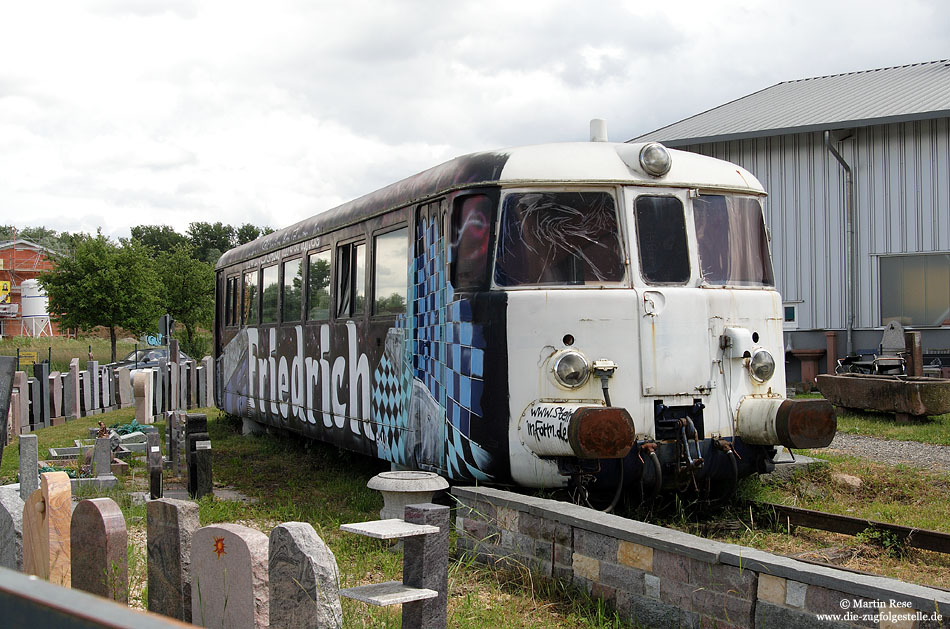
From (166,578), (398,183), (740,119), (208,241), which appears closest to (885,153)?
(740,119)

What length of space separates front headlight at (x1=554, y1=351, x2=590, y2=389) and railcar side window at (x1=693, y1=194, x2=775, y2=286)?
125cm

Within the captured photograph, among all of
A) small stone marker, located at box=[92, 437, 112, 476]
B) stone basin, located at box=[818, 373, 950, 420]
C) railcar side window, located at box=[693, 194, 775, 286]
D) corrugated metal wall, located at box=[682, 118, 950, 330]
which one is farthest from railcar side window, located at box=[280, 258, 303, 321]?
corrugated metal wall, located at box=[682, 118, 950, 330]

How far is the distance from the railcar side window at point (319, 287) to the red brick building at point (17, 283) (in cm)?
5531

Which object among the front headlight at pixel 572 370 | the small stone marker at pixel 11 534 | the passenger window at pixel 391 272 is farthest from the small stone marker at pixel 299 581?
the passenger window at pixel 391 272

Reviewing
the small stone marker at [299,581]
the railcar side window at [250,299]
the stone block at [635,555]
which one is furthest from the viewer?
the railcar side window at [250,299]

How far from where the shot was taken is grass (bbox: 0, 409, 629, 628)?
5047 mm

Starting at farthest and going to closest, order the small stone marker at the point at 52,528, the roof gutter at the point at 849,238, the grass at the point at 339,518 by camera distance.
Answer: the roof gutter at the point at 849,238
the grass at the point at 339,518
the small stone marker at the point at 52,528

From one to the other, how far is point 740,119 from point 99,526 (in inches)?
761

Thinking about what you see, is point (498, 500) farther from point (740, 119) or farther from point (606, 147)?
point (740, 119)

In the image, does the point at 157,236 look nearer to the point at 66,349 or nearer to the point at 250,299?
the point at 66,349

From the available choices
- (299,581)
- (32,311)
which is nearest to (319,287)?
(299,581)

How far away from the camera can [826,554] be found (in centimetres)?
618

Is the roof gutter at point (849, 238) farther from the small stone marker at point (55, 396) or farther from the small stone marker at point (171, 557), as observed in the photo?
the small stone marker at point (171, 557)

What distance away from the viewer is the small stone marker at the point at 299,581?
3.31m
